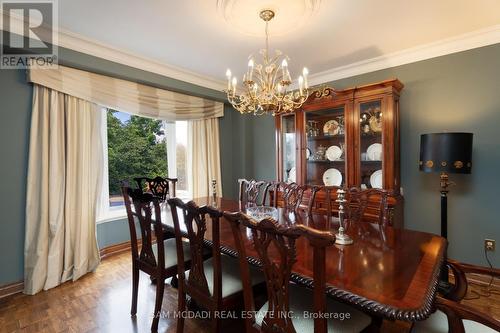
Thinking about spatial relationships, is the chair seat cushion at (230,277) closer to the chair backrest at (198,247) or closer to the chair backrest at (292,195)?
the chair backrest at (198,247)

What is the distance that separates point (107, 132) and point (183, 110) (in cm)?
100

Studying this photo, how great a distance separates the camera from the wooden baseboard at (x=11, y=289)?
7.09 ft

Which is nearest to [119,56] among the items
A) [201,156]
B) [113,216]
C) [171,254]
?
[201,156]

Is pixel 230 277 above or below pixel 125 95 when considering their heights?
below

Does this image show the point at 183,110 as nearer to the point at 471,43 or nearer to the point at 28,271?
the point at 28,271

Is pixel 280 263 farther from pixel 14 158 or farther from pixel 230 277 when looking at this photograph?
pixel 14 158

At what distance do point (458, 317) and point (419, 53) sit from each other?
8.86 ft

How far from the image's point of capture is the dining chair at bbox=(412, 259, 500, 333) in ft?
2.88

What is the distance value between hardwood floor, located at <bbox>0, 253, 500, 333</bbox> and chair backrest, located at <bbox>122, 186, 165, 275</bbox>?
16.0 inches

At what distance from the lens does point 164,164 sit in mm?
3627

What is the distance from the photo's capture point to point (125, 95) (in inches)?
110

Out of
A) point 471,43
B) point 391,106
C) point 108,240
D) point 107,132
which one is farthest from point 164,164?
point 471,43

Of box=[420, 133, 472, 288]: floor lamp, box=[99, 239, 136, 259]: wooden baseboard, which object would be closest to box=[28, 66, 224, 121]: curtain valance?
box=[99, 239, 136, 259]: wooden baseboard

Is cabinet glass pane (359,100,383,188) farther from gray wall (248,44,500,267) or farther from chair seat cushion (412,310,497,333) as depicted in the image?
chair seat cushion (412,310,497,333)
